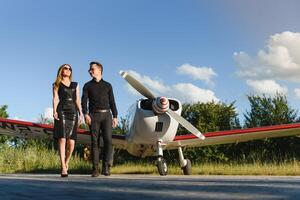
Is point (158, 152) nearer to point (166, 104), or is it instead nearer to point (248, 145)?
point (166, 104)

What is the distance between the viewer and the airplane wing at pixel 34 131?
39.2 ft

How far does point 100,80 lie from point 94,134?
87 cm

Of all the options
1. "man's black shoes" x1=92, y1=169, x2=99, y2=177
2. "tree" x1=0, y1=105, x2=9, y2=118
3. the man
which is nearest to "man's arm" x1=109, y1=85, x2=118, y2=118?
the man

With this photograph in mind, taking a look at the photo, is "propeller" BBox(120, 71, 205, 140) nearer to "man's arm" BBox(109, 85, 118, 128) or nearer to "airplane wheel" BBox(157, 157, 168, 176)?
"airplane wheel" BBox(157, 157, 168, 176)

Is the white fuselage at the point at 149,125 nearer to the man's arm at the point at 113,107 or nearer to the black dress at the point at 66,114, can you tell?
the man's arm at the point at 113,107

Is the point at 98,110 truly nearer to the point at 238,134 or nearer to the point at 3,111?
the point at 238,134

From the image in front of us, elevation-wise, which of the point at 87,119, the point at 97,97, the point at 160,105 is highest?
the point at 160,105

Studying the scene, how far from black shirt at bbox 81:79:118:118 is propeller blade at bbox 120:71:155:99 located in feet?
9.97

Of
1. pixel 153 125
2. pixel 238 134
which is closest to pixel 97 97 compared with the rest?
pixel 153 125

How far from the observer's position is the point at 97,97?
675 cm

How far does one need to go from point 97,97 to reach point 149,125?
3.21 m

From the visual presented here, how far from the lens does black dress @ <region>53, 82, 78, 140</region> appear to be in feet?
21.1

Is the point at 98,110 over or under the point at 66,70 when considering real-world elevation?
under

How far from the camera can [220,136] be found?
1246cm
